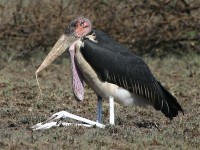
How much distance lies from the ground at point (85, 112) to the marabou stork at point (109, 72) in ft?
0.79

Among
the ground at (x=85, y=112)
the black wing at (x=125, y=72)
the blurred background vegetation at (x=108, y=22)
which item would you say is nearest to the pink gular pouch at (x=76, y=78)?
the black wing at (x=125, y=72)

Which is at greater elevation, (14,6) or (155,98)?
(14,6)

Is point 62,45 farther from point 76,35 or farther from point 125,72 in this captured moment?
point 125,72

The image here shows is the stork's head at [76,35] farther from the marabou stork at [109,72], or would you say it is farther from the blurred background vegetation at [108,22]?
the blurred background vegetation at [108,22]

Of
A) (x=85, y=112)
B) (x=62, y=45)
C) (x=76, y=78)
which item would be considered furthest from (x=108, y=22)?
(x=76, y=78)

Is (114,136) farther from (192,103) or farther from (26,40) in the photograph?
(26,40)

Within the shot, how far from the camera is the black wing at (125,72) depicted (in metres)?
6.87

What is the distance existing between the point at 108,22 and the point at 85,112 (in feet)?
13.0

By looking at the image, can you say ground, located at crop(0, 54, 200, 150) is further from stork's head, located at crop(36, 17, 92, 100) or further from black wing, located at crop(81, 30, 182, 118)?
stork's head, located at crop(36, 17, 92, 100)

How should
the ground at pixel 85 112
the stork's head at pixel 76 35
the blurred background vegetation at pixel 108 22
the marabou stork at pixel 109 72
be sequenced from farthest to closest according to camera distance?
the blurred background vegetation at pixel 108 22 → the stork's head at pixel 76 35 → the marabou stork at pixel 109 72 → the ground at pixel 85 112

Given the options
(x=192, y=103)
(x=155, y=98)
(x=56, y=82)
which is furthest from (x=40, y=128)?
(x=56, y=82)

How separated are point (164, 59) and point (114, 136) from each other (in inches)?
230

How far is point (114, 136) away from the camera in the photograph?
6344mm

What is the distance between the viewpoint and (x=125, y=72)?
7.00 m
